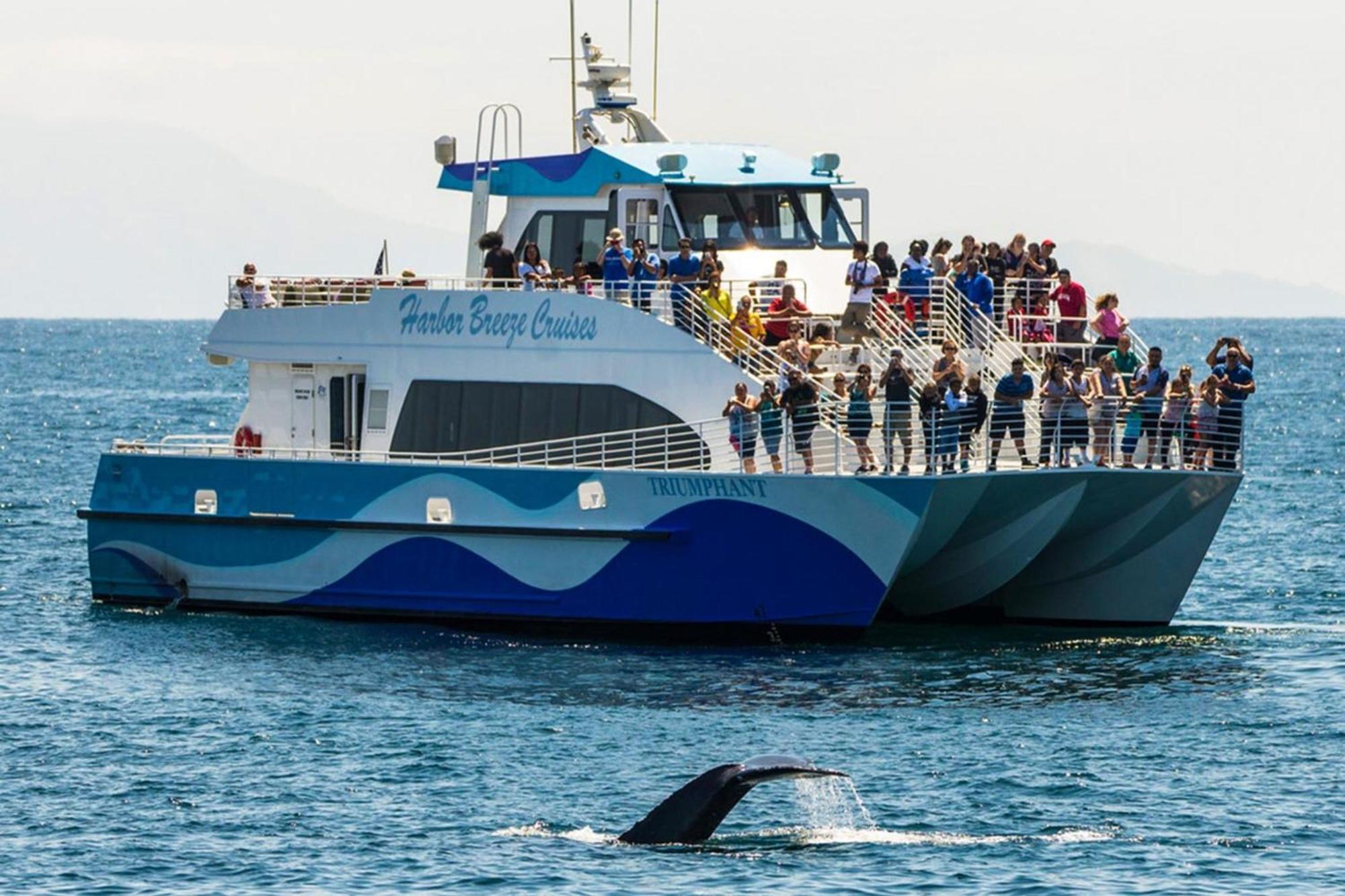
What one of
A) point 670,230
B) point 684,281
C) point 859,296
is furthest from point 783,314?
point 670,230

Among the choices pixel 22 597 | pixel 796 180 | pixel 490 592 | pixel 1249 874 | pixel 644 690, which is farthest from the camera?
pixel 22 597

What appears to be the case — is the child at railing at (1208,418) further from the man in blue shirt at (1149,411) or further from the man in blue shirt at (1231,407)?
the man in blue shirt at (1149,411)

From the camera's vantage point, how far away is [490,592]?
2967 cm

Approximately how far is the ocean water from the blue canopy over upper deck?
6175 mm

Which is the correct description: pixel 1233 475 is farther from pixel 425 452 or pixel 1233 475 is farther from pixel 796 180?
pixel 425 452

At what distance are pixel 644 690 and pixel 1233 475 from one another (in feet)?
22.8

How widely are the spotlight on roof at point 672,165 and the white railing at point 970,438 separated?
159 inches

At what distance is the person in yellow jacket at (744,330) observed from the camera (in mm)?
29359

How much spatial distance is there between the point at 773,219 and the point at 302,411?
21.7 feet

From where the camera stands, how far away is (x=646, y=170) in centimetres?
3158

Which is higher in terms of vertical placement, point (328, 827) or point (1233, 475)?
point (1233, 475)

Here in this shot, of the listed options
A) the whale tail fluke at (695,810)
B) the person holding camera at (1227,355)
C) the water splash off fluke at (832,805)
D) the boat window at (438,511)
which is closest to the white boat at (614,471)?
the boat window at (438,511)

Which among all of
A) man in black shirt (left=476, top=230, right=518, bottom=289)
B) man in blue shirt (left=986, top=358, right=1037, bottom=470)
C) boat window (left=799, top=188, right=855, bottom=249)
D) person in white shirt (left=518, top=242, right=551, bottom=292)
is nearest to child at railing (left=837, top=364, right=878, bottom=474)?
man in blue shirt (left=986, top=358, right=1037, bottom=470)

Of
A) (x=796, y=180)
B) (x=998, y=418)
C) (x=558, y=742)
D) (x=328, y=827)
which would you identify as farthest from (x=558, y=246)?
(x=328, y=827)
